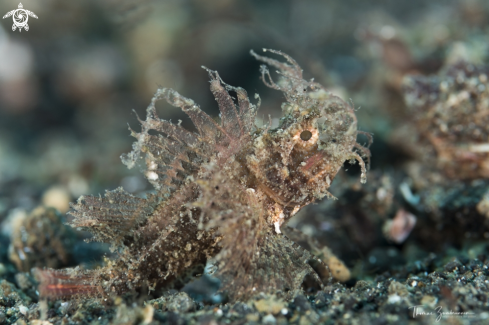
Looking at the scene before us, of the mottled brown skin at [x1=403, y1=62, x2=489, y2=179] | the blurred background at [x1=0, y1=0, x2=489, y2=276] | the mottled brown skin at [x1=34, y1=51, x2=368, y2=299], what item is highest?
the blurred background at [x1=0, y1=0, x2=489, y2=276]

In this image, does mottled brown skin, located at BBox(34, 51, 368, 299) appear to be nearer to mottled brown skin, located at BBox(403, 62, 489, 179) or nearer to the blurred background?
mottled brown skin, located at BBox(403, 62, 489, 179)

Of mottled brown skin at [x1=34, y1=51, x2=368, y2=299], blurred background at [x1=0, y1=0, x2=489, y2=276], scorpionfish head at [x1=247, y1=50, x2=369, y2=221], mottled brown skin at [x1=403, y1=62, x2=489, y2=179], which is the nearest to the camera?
mottled brown skin at [x1=34, y1=51, x2=368, y2=299]

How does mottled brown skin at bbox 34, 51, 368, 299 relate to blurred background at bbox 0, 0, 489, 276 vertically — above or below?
below

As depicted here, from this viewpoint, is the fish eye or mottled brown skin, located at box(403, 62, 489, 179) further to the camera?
mottled brown skin, located at box(403, 62, 489, 179)

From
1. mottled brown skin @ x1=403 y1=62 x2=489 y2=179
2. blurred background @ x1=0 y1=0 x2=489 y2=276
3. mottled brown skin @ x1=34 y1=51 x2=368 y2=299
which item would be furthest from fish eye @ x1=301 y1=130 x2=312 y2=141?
blurred background @ x1=0 y1=0 x2=489 y2=276

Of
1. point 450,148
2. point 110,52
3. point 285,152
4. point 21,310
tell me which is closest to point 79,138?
point 110,52

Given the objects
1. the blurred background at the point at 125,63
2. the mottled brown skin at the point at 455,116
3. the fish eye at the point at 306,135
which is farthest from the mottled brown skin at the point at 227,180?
the blurred background at the point at 125,63

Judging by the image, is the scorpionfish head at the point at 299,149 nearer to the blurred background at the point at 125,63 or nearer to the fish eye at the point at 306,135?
the fish eye at the point at 306,135
